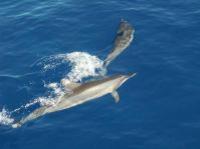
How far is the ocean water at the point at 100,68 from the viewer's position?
25.2m

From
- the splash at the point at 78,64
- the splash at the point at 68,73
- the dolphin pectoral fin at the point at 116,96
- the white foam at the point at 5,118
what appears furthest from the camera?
the splash at the point at 78,64

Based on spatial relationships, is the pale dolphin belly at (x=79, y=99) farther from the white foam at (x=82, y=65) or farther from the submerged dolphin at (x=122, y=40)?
the submerged dolphin at (x=122, y=40)

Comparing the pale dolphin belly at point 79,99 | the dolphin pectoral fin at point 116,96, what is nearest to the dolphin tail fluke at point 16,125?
the pale dolphin belly at point 79,99

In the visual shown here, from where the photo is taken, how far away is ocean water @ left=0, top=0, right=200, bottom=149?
992 inches

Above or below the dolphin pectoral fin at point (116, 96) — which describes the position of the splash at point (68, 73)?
above

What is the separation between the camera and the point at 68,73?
97.5 ft

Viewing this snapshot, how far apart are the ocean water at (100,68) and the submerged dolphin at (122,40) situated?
1.32 ft

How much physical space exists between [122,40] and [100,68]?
358 centimetres

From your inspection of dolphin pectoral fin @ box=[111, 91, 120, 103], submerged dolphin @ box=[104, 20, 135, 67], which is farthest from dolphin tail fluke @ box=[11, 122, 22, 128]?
submerged dolphin @ box=[104, 20, 135, 67]

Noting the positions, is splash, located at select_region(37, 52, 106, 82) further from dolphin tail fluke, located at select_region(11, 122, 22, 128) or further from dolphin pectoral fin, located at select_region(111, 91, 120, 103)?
dolphin tail fluke, located at select_region(11, 122, 22, 128)

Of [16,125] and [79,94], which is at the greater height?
[79,94]

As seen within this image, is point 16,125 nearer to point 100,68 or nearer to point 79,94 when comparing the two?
point 79,94

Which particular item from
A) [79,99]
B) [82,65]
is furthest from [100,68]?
[79,99]

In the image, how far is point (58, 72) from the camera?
29922mm
